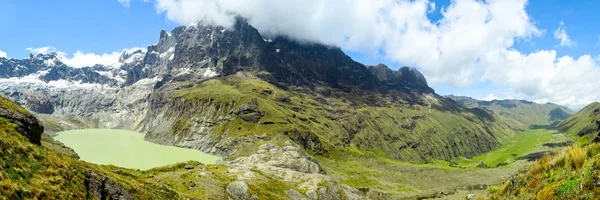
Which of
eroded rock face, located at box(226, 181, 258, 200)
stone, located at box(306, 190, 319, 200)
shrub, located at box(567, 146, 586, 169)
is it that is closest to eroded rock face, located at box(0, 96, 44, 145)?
eroded rock face, located at box(226, 181, 258, 200)

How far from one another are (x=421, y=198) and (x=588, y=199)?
14282cm

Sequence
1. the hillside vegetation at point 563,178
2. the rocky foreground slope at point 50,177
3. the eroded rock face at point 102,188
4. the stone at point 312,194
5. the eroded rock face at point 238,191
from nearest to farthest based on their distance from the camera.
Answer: the hillside vegetation at point 563,178 < the rocky foreground slope at point 50,177 < the eroded rock face at point 102,188 < the eroded rock face at point 238,191 < the stone at point 312,194

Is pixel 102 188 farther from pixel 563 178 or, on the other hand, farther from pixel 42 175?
pixel 563 178

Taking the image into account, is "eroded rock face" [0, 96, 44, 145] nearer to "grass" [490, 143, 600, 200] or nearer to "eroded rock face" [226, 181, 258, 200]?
"eroded rock face" [226, 181, 258, 200]

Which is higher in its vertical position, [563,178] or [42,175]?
[563,178]

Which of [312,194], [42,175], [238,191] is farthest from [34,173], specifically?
[312,194]

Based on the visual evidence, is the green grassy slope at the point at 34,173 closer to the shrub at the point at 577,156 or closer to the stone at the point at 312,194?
the shrub at the point at 577,156

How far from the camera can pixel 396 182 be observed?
636ft

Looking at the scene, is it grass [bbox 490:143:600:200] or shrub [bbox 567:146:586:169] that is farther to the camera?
shrub [bbox 567:146:586:169]

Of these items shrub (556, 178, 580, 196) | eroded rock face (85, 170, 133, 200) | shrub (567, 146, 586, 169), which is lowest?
eroded rock face (85, 170, 133, 200)

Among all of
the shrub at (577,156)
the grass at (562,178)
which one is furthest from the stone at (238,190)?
the shrub at (577,156)

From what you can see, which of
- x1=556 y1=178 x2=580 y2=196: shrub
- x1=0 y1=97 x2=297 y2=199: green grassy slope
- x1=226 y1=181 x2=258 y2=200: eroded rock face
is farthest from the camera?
x1=226 y1=181 x2=258 y2=200: eroded rock face

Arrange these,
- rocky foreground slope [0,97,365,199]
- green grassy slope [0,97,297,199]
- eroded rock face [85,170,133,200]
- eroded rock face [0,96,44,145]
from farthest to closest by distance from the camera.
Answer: eroded rock face [0,96,44,145] → eroded rock face [85,170,133,200] → rocky foreground slope [0,97,365,199] → green grassy slope [0,97,297,199]

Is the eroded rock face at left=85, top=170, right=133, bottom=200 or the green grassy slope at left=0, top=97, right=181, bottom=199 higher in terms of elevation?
the green grassy slope at left=0, top=97, right=181, bottom=199
